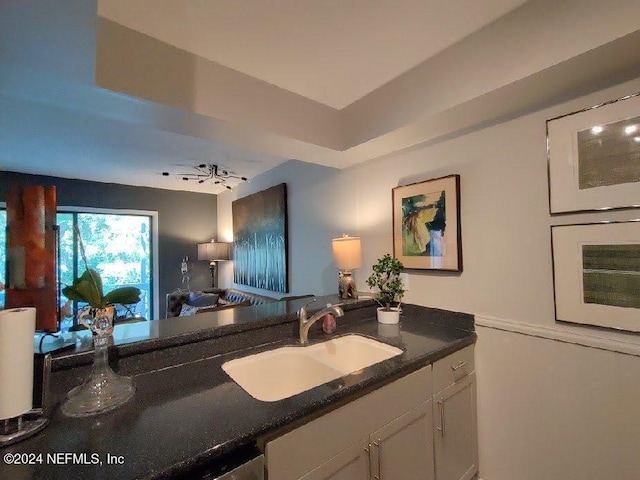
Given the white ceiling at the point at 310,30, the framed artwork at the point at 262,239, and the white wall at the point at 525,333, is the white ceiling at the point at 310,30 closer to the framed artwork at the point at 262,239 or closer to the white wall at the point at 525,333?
the white wall at the point at 525,333

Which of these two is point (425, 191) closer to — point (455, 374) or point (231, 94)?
point (455, 374)

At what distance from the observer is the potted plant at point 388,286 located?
191 cm

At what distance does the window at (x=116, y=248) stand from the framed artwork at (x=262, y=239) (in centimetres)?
146

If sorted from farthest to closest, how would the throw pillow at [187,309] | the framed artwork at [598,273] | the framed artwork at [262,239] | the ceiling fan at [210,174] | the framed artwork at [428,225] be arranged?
1. the throw pillow at [187,309]
2. the ceiling fan at [210,174]
3. the framed artwork at [262,239]
4. the framed artwork at [428,225]
5. the framed artwork at [598,273]

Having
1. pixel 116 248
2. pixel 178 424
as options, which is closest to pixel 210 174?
pixel 116 248

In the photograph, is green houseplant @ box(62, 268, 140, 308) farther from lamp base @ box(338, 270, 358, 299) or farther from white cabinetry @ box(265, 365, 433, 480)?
lamp base @ box(338, 270, 358, 299)

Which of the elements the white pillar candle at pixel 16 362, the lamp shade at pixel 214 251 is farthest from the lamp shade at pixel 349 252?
the lamp shade at pixel 214 251

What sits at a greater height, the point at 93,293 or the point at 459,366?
the point at 93,293

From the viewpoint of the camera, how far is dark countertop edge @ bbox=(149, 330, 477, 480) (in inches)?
27.2

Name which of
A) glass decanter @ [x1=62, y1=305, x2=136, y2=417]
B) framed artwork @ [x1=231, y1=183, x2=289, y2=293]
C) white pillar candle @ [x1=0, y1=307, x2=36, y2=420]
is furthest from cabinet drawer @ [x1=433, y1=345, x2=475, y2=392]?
framed artwork @ [x1=231, y1=183, x2=289, y2=293]

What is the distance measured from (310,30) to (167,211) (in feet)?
13.8

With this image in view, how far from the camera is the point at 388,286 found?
1979 millimetres

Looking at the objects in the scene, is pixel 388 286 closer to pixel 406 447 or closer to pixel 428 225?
pixel 428 225

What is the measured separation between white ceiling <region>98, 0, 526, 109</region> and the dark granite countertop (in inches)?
59.6
